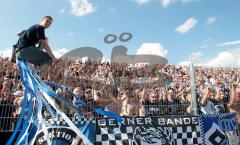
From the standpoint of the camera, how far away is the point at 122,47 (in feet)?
73.3

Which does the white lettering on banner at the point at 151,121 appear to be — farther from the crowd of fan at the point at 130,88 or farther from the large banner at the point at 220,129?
the crowd of fan at the point at 130,88

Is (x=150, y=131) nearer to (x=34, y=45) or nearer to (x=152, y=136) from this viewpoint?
(x=152, y=136)

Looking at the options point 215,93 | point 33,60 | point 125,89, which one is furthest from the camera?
point 215,93

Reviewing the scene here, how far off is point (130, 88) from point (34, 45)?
99.5 inches

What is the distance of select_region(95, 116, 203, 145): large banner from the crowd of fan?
50cm

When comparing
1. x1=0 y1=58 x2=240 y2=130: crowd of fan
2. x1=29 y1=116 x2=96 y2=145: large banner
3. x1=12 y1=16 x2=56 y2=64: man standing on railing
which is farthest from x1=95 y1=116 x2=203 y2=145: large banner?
x1=12 y1=16 x2=56 y2=64: man standing on railing

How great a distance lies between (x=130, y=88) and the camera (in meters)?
7.12

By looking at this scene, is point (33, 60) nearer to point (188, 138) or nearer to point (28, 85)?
point (28, 85)

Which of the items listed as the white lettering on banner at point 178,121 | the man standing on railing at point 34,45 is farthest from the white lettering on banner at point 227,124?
the man standing on railing at point 34,45

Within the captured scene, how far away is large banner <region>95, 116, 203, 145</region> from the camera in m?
5.91

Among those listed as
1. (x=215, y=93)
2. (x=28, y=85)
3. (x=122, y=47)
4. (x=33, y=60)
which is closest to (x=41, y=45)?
(x=33, y=60)

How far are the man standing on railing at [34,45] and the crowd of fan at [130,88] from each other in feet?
1.12

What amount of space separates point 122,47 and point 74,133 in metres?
16.9

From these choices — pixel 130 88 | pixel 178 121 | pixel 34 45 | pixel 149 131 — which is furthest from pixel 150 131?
pixel 34 45
